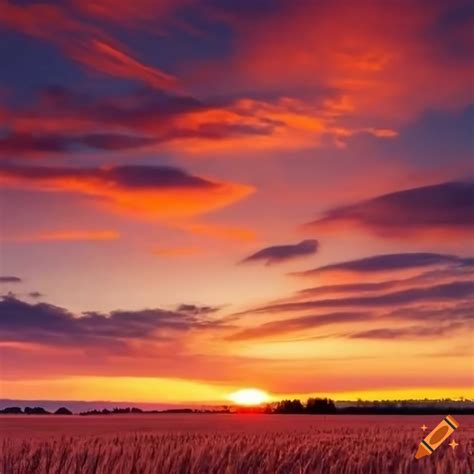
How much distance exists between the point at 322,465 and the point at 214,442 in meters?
2.21

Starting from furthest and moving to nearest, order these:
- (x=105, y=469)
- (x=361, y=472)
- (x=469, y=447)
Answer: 1. (x=469, y=447)
2. (x=361, y=472)
3. (x=105, y=469)

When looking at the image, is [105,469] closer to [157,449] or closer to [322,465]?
[157,449]

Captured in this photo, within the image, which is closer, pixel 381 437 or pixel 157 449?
pixel 157 449

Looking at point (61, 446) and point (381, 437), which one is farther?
point (381, 437)

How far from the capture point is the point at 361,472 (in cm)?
1412

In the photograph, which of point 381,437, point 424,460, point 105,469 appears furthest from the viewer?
point 381,437

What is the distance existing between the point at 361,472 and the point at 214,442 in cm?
292

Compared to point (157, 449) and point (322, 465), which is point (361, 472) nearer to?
point (322, 465)

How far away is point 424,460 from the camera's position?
51.8ft

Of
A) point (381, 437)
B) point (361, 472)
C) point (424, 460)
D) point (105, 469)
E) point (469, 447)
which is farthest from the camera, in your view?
point (381, 437)

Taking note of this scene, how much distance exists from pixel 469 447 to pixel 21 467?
9.34 metres

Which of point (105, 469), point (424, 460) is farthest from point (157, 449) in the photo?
point (424, 460)

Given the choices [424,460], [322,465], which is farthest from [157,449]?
[424,460]

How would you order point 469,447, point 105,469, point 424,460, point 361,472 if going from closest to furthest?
point 105,469, point 361,472, point 424,460, point 469,447
